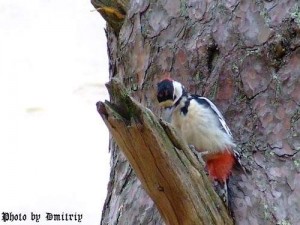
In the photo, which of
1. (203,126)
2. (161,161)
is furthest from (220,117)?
(161,161)

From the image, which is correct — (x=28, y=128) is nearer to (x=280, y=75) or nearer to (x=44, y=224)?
(x=44, y=224)

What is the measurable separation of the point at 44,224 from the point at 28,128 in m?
0.45

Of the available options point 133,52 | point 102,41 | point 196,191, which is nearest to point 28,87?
point 102,41

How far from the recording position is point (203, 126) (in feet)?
5.45

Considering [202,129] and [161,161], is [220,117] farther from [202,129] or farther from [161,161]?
[161,161]

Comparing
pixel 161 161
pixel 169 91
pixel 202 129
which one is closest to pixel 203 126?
pixel 202 129

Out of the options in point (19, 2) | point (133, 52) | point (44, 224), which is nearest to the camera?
point (133, 52)

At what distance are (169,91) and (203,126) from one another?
0.37 ft

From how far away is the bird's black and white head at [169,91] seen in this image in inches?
63.4

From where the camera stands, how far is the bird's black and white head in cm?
161

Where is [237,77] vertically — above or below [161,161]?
above

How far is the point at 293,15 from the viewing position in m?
1.61

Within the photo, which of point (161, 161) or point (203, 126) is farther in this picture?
point (203, 126)

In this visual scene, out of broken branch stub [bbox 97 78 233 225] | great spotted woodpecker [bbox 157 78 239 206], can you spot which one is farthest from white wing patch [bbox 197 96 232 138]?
broken branch stub [bbox 97 78 233 225]
